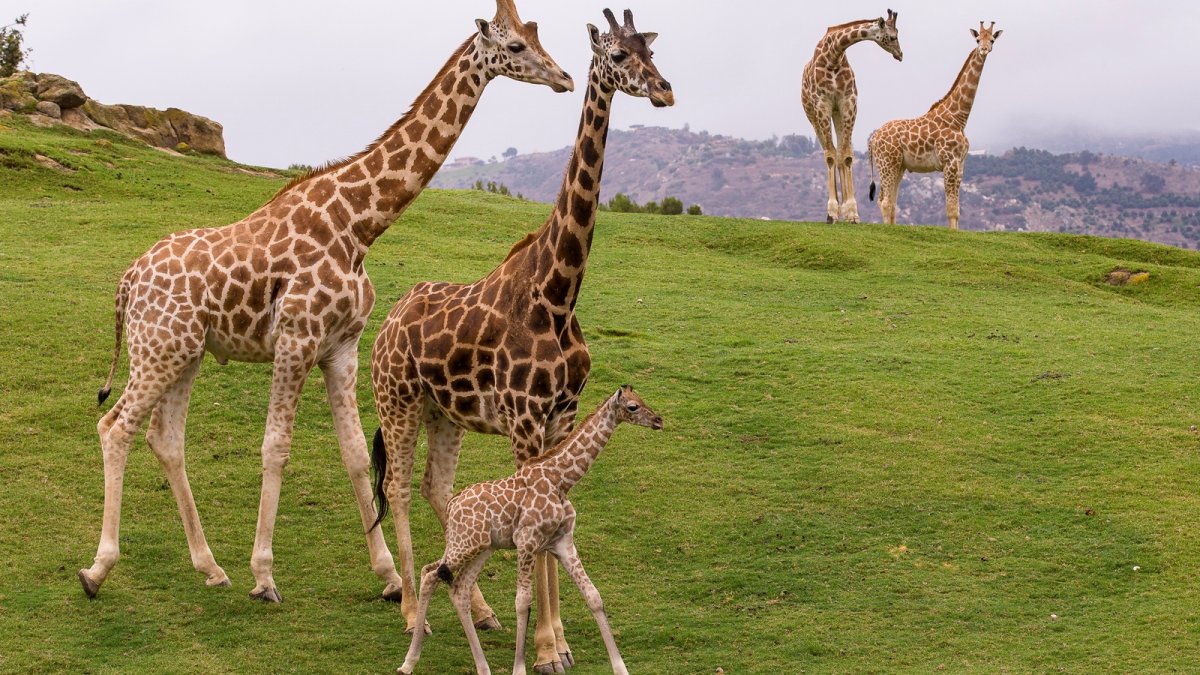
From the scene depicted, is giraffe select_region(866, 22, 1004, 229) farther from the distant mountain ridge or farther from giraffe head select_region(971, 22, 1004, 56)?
the distant mountain ridge

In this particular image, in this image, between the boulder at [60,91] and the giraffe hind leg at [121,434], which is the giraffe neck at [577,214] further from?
the boulder at [60,91]

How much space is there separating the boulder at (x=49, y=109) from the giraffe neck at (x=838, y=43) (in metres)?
15.6

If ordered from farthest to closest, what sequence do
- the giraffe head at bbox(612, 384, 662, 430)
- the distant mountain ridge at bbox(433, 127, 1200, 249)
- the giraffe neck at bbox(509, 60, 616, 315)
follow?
the distant mountain ridge at bbox(433, 127, 1200, 249), the giraffe neck at bbox(509, 60, 616, 315), the giraffe head at bbox(612, 384, 662, 430)

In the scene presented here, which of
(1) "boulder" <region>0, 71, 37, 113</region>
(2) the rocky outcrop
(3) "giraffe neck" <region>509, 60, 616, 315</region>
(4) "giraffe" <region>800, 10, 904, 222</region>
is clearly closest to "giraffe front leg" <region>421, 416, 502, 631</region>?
(3) "giraffe neck" <region>509, 60, 616, 315</region>

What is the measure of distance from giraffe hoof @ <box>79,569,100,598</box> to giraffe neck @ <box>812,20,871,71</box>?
17612 millimetres

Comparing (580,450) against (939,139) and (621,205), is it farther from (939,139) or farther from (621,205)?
(621,205)

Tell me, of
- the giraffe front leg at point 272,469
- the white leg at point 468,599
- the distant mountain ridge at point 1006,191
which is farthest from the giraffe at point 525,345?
the distant mountain ridge at point 1006,191

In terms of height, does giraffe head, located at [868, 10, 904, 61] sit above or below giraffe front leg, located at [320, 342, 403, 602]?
above

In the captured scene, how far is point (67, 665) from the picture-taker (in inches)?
362

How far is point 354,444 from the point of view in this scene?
10.7m

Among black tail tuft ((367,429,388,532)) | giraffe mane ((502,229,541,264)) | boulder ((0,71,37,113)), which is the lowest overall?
black tail tuft ((367,429,388,532))

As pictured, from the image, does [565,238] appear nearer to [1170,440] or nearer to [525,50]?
[525,50]

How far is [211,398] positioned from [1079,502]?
28.6 feet

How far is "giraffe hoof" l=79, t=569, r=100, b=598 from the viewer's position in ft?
33.3
